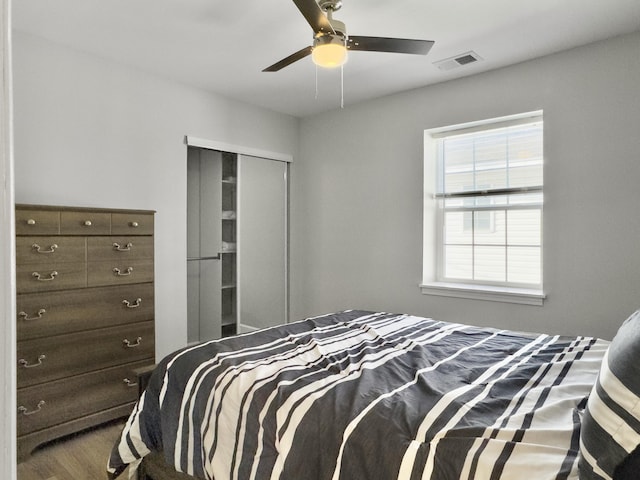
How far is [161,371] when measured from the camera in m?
1.83

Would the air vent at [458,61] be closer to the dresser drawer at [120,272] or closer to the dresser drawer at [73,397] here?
the dresser drawer at [120,272]

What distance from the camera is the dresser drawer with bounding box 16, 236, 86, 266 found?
2264 millimetres

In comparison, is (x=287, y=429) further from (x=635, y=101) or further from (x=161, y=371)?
(x=635, y=101)

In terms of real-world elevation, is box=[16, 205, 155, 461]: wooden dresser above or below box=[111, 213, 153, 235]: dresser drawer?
below

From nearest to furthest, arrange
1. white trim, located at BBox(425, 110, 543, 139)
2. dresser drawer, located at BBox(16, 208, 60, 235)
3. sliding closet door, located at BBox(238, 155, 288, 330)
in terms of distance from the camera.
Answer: dresser drawer, located at BBox(16, 208, 60, 235), white trim, located at BBox(425, 110, 543, 139), sliding closet door, located at BBox(238, 155, 288, 330)

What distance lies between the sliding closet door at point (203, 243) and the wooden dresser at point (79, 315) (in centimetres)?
80

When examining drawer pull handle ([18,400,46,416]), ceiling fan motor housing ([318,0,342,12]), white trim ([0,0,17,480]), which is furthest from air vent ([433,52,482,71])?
drawer pull handle ([18,400,46,416])

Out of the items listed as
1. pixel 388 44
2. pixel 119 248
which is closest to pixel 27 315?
pixel 119 248

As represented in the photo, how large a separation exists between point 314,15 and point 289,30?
3.10ft

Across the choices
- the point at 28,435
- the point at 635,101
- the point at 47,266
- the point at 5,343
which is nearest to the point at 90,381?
the point at 28,435

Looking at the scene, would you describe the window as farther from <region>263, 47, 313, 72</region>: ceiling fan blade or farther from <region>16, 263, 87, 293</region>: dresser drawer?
<region>16, 263, 87, 293</region>: dresser drawer

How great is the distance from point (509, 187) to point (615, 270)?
0.98 meters

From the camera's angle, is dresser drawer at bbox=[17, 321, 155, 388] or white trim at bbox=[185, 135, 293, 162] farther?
white trim at bbox=[185, 135, 293, 162]

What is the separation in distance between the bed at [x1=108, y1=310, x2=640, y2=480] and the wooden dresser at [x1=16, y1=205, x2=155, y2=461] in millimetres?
847
